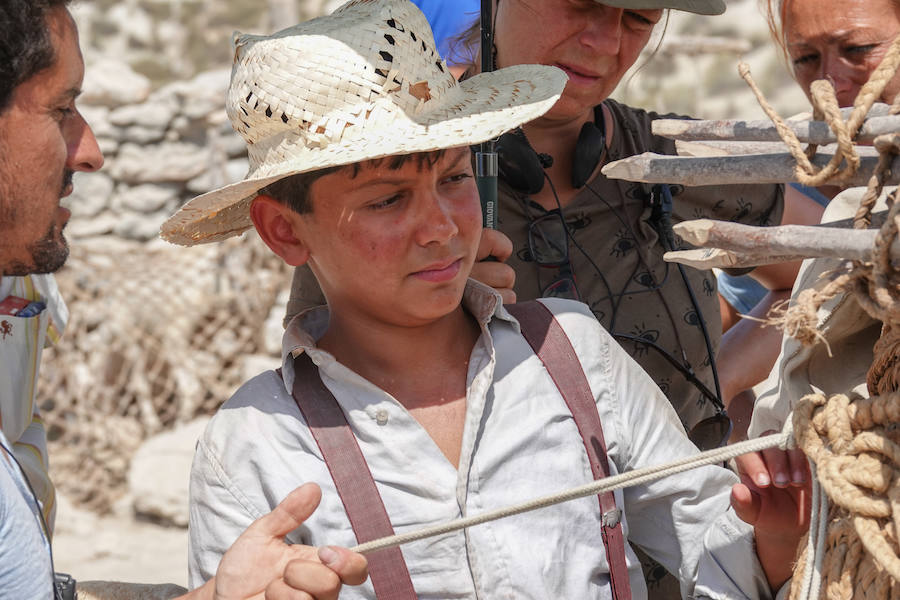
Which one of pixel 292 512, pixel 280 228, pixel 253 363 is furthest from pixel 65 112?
pixel 253 363

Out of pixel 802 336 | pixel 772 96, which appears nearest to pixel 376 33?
pixel 802 336

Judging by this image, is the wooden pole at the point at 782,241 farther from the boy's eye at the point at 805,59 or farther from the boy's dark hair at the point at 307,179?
the boy's eye at the point at 805,59

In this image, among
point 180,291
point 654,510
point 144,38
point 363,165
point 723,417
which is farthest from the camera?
point 144,38

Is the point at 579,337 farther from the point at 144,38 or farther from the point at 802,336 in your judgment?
the point at 144,38

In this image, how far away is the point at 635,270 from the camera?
244cm

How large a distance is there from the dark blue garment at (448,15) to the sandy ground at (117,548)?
12.0 feet

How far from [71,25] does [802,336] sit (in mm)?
1445

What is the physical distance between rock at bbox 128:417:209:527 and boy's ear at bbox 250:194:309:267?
4.36m

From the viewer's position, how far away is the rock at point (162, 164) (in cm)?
855

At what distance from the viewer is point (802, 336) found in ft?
3.88

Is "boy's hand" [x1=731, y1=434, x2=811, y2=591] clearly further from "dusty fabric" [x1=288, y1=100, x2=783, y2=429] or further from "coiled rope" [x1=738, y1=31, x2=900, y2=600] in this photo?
"dusty fabric" [x1=288, y1=100, x2=783, y2=429]

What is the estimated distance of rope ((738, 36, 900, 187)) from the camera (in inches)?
43.4

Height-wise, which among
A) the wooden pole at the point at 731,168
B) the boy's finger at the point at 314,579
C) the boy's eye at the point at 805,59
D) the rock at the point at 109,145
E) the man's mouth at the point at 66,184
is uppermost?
the wooden pole at the point at 731,168

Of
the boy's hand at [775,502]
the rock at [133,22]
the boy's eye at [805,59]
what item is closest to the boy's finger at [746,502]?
the boy's hand at [775,502]
